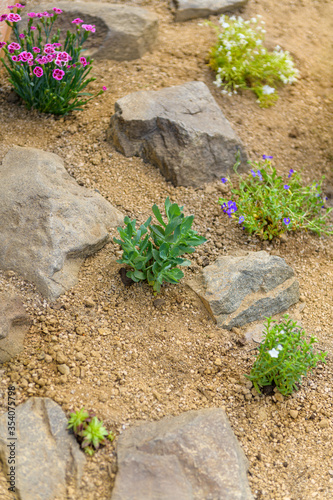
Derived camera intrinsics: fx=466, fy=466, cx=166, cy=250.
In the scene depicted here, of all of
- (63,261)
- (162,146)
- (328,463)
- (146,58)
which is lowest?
(328,463)

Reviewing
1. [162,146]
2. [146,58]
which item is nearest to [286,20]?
[146,58]

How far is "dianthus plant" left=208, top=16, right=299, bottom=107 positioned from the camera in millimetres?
5250

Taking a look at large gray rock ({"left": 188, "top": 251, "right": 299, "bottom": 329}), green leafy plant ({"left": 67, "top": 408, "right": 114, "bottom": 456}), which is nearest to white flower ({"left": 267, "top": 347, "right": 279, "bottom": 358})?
large gray rock ({"left": 188, "top": 251, "right": 299, "bottom": 329})

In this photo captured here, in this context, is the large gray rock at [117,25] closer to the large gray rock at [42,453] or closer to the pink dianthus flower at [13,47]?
the pink dianthus flower at [13,47]

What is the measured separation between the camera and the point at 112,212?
3980 millimetres

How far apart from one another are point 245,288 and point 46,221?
1.62 metres

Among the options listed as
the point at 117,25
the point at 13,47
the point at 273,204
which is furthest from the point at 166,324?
the point at 117,25

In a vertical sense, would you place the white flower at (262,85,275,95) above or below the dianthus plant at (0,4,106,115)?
below

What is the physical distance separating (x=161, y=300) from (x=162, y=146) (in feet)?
5.17

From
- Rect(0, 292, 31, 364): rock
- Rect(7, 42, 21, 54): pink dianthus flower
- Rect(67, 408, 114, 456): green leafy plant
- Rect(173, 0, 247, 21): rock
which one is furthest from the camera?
Rect(173, 0, 247, 21): rock

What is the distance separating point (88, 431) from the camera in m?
2.71

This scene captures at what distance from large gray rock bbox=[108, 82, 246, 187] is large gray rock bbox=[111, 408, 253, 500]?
2.36 meters

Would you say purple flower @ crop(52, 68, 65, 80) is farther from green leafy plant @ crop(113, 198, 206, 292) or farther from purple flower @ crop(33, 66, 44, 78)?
green leafy plant @ crop(113, 198, 206, 292)

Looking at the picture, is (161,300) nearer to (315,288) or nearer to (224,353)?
(224,353)
